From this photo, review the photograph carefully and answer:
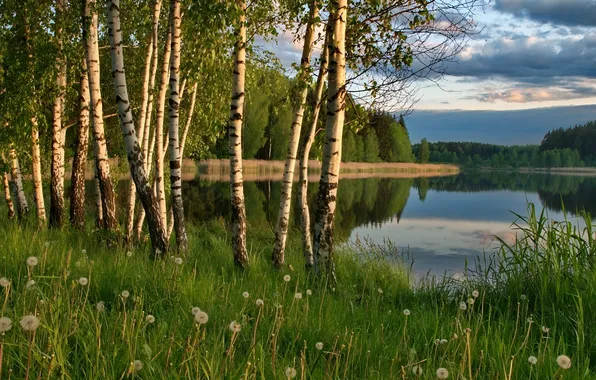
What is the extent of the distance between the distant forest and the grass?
114 m

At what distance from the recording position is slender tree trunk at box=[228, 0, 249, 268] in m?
7.93

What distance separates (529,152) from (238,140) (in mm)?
182538

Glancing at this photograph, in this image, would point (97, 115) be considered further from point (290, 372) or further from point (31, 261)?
point (290, 372)

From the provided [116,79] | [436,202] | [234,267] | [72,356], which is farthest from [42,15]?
[436,202]

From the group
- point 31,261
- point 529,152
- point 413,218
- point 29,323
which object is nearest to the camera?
point 29,323

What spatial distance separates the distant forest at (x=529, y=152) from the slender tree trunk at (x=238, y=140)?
371 feet

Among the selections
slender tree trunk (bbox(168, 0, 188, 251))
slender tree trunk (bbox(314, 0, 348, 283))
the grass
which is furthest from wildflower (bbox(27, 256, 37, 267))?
slender tree trunk (bbox(168, 0, 188, 251))

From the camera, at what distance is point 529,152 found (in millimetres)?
172000

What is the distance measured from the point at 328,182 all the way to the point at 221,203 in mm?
21638

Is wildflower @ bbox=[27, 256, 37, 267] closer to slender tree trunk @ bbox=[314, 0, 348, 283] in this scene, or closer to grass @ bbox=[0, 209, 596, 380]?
grass @ bbox=[0, 209, 596, 380]

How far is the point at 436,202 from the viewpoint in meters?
39.0

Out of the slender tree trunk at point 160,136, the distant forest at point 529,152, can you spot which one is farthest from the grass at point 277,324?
the distant forest at point 529,152

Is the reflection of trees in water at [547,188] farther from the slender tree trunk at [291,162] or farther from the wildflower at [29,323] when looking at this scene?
the wildflower at [29,323]

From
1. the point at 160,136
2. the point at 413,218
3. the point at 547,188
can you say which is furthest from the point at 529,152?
the point at 160,136
